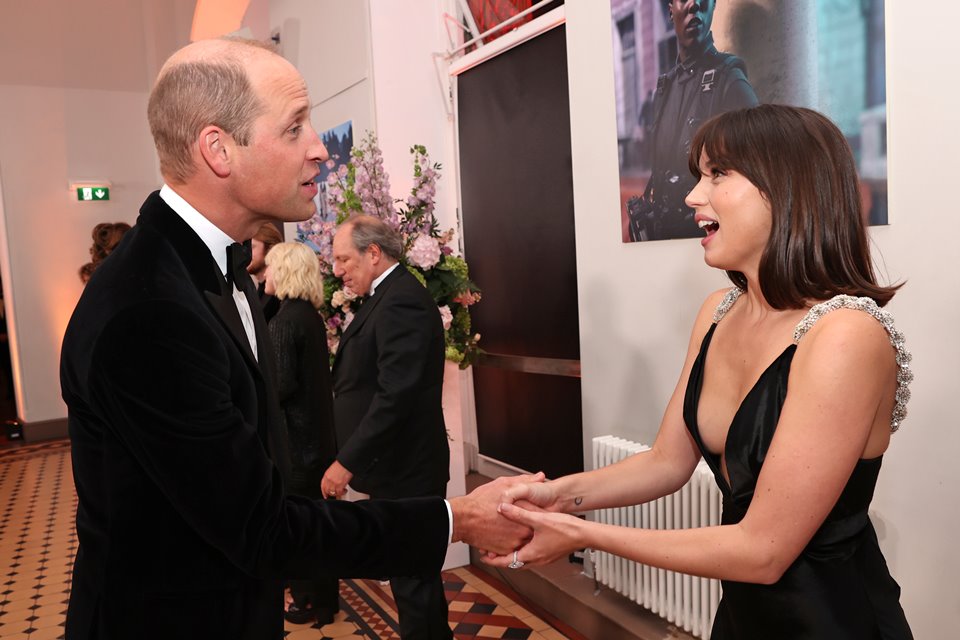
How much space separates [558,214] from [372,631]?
259 centimetres

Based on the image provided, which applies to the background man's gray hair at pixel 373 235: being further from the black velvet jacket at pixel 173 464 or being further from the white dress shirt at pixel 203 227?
the black velvet jacket at pixel 173 464

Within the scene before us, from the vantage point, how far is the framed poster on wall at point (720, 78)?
96.0 inches

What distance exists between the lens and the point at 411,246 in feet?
13.9

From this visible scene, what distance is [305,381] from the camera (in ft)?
12.8

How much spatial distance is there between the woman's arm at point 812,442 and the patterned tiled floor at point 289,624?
95.7 inches

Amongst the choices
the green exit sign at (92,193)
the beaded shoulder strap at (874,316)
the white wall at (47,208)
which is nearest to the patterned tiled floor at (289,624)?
the beaded shoulder strap at (874,316)

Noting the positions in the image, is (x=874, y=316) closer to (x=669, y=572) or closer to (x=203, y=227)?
(x=203, y=227)

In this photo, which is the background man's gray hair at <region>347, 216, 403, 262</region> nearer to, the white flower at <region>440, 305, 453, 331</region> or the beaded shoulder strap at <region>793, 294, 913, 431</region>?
the white flower at <region>440, 305, 453, 331</region>

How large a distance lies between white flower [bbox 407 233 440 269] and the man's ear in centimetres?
255

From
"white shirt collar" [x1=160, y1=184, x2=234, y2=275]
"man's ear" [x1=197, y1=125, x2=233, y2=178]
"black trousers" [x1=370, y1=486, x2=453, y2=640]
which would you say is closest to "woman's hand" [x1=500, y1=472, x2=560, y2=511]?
"white shirt collar" [x1=160, y1=184, x2=234, y2=275]

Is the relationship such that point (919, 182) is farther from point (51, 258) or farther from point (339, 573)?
point (51, 258)

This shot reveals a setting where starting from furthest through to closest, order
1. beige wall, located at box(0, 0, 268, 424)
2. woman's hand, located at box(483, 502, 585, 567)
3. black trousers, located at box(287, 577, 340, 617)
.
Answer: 1. beige wall, located at box(0, 0, 268, 424)
2. black trousers, located at box(287, 577, 340, 617)
3. woman's hand, located at box(483, 502, 585, 567)

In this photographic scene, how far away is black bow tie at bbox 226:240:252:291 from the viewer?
1614mm

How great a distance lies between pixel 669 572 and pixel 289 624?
2.02 m
